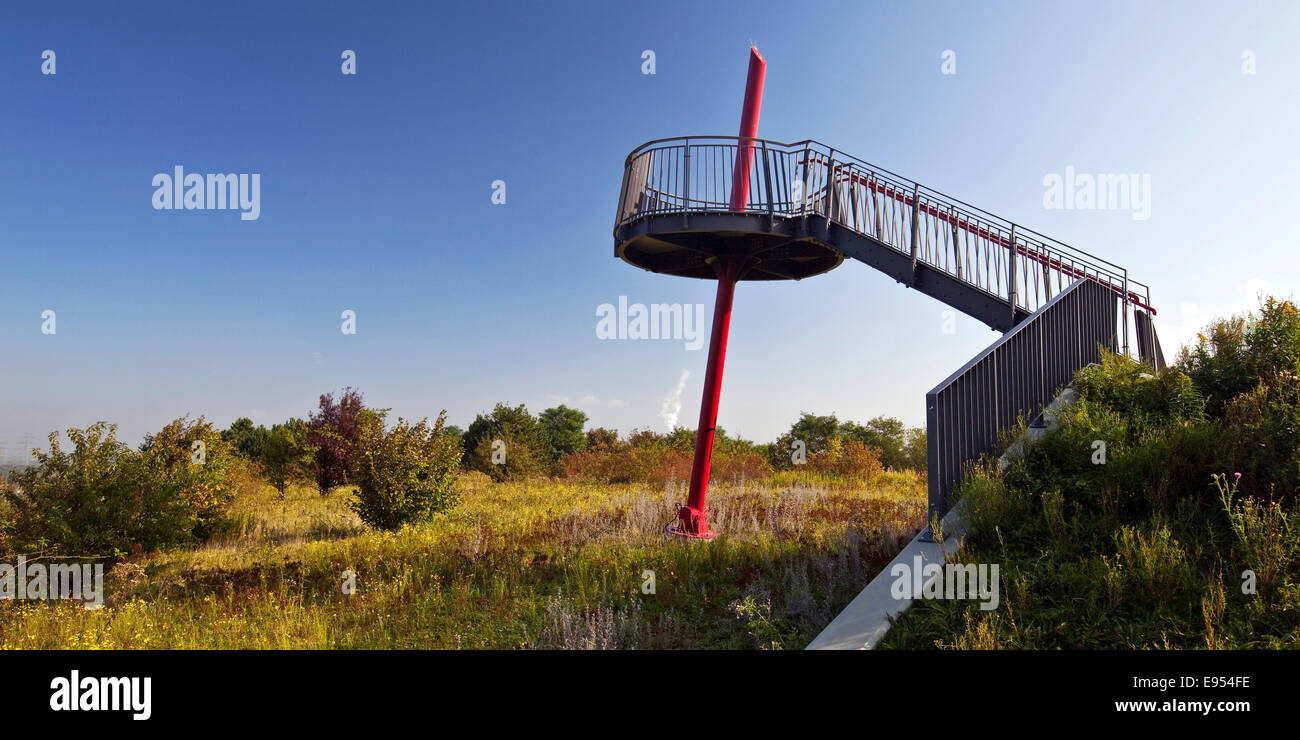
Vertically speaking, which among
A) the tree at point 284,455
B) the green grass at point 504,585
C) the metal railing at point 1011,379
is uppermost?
the metal railing at point 1011,379

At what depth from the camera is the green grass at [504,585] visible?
260 inches

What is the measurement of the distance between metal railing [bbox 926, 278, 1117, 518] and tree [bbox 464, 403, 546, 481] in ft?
50.7

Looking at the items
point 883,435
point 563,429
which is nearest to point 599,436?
point 563,429

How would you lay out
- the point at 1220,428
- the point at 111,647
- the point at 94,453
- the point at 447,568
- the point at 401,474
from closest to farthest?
the point at 111,647
the point at 1220,428
the point at 447,568
the point at 94,453
the point at 401,474

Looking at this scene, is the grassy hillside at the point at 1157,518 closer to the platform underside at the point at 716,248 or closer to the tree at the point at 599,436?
the platform underside at the point at 716,248

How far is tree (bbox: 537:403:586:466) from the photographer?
36631 mm

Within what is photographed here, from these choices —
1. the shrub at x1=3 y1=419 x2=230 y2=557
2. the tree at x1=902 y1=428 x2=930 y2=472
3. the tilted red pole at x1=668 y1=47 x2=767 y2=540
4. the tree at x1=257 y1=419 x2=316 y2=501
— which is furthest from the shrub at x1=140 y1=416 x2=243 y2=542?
the tree at x1=902 y1=428 x2=930 y2=472

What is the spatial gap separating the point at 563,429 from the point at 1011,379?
31808 mm

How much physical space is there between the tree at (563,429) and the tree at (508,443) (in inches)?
134

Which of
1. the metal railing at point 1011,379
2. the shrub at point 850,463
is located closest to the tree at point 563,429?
the shrub at point 850,463

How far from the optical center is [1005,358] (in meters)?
8.49

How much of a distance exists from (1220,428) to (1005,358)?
86.2 inches
